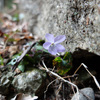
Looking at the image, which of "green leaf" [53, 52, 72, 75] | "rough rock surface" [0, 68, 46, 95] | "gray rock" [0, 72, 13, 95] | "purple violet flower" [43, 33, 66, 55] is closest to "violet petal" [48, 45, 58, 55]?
"purple violet flower" [43, 33, 66, 55]

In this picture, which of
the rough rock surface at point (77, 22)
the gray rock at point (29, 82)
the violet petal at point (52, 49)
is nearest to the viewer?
the rough rock surface at point (77, 22)

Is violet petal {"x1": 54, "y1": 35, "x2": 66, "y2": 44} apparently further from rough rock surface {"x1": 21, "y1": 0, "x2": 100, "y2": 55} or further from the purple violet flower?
rough rock surface {"x1": 21, "y1": 0, "x2": 100, "y2": 55}

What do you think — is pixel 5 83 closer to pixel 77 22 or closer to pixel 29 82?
pixel 29 82

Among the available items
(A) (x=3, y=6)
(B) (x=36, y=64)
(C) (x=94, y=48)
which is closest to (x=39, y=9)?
(B) (x=36, y=64)

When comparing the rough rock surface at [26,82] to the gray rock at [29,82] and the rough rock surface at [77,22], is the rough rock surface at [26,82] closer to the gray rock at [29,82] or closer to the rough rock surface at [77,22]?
the gray rock at [29,82]

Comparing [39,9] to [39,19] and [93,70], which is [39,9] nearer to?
[39,19]

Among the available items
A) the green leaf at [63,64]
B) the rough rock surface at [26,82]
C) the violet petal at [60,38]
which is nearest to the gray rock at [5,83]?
the rough rock surface at [26,82]

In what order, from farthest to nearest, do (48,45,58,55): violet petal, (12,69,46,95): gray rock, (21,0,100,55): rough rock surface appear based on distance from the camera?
1. (12,69,46,95): gray rock
2. (48,45,58,55): violet petal
3. (21,0,100,55): rough rock surface

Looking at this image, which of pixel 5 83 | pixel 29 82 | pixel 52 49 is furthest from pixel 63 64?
pixel 5 83
